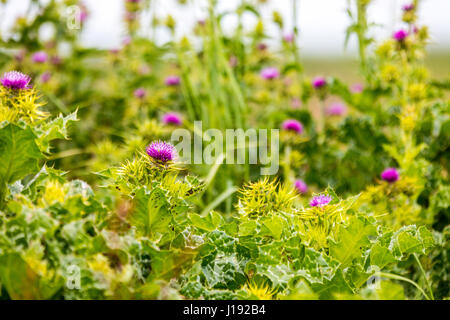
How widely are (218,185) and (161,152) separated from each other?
124 centimetres

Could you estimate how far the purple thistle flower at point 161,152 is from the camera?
3.46ft

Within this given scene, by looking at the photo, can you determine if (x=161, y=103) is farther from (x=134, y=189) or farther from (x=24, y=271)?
(x=24, y=271)

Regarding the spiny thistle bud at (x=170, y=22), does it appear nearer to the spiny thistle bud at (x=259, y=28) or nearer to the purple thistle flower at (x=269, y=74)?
the spiny thistle bud at (x=259, y=28)

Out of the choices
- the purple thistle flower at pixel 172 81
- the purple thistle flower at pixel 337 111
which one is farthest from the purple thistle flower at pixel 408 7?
the purple thistle flower at pixel 172 81

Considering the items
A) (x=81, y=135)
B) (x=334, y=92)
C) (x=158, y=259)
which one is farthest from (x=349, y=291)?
(x=81, y=135)

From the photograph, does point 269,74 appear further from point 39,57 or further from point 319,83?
point 39,57

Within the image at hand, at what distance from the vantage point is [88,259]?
2.72ft

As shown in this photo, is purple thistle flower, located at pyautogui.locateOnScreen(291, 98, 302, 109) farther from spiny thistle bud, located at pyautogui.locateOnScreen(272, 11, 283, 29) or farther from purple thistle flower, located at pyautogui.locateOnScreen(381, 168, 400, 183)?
purple thistle flower, located at pyautogui.locateOnScreen(381, 168, 400, 183)

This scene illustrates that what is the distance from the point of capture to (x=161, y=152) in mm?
1055

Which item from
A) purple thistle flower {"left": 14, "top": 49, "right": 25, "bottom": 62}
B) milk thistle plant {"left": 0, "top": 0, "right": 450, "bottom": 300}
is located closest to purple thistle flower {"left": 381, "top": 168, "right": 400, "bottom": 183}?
milk thistle plant {"left": 0, "top": 0, "right": 450, "bottom": 300}

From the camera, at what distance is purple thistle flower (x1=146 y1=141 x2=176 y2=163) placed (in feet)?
3.46

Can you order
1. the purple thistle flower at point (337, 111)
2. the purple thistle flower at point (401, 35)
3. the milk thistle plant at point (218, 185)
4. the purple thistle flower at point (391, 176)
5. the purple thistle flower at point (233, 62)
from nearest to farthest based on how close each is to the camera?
the milk thistle plant at point (218, 185) < the purple thistle flower at point (391, 176) < the purple thistle flower at point (401, 35) < the purple thistle flower at point (233, 62) < the purple thistle flower at point (337, 111)

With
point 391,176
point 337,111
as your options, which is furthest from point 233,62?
point 391,176
